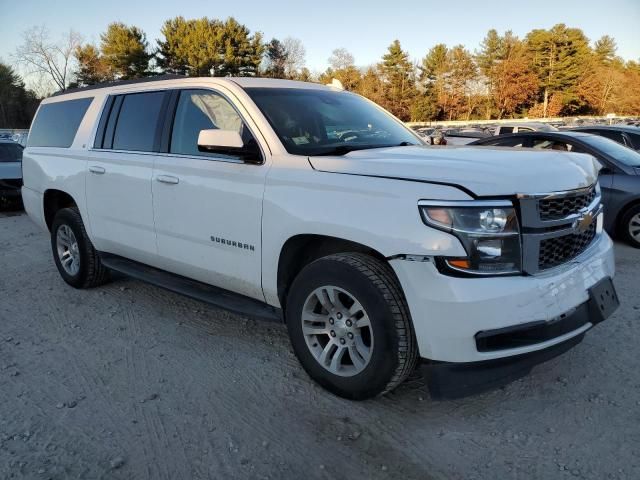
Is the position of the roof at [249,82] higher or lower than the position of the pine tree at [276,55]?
lower

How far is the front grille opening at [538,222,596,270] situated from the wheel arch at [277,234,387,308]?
3.02ft

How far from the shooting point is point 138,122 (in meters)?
4.19

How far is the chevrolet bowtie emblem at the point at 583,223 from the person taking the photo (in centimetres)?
276

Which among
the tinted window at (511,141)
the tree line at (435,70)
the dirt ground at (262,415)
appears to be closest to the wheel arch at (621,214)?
the tinted window at (511,141)

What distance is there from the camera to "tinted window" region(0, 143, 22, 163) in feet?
37.7

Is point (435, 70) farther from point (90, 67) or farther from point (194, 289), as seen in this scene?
point (194, 289)

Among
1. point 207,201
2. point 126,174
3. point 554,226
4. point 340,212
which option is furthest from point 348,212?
point 126,174

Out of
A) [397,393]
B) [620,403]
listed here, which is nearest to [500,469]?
[397,393]

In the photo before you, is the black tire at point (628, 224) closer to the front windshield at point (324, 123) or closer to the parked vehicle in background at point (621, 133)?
the parked vehicle in background at point (621, 133)

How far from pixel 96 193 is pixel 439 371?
335 centimetres

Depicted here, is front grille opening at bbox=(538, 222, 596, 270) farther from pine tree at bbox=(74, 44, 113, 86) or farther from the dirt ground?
pine tree at bbox=(74, 44, 113, 86)

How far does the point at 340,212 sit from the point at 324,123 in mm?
1106

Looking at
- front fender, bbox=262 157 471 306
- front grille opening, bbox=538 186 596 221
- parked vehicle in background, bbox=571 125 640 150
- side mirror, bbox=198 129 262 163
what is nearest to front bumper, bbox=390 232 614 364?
front fender, bbox=262 157 471 306

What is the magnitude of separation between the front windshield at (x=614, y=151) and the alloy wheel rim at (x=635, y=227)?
742 mm
